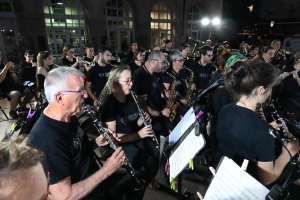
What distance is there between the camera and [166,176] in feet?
7.06

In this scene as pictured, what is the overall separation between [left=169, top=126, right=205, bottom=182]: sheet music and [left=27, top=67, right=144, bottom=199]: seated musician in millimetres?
517

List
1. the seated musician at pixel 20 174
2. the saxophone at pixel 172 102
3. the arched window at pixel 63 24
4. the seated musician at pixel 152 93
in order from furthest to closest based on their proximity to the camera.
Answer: the arched window at pixel 63 24, the saxophone at pixel 172 102, the seated musician at pixel 152 93, the seated musician at pixel 20 174

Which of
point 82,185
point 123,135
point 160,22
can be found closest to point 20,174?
point 82,185

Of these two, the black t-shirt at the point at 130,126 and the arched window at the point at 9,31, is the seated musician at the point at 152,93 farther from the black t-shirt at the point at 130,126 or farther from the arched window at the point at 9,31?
the arched window at the point at 9,31

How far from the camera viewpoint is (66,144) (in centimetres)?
163

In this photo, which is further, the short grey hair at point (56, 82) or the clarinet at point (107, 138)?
the clarinet at point (107, 138)

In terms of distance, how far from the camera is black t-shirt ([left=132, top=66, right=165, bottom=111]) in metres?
3.59

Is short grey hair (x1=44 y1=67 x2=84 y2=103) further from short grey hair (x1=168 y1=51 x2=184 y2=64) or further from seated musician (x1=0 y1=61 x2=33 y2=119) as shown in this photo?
seated musician (x1=0 y1=61 x2=33 y2=119)

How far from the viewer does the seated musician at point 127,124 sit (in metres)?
2.57

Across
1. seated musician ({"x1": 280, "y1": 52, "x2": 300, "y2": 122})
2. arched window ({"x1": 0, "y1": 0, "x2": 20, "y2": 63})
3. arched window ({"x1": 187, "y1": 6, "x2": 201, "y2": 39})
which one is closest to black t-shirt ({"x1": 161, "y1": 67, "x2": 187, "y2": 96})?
seated musician ({"x1": 280, "y1": 52, "x2": 300, "y2": 122})

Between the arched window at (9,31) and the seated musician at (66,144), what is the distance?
13.0 m

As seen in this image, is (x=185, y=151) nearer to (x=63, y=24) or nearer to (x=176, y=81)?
(x=176, y=81)

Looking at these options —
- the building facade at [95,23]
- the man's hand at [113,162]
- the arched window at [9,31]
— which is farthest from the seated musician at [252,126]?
the arched window at [9,31]

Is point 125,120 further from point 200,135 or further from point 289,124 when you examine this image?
point 289,124
